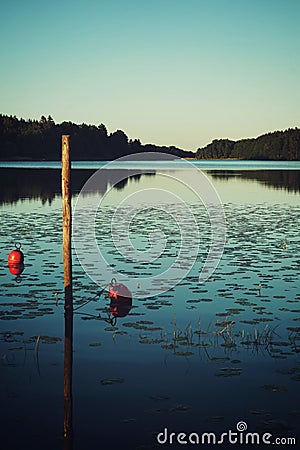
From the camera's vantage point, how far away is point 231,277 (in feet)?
52.6

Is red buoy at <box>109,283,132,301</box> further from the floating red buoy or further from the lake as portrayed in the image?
the floating red buoy

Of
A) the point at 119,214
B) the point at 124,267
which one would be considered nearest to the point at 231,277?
the point at 124,267

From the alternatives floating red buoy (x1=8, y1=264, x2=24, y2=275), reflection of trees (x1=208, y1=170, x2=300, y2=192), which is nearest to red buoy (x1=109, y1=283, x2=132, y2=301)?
floating red buoy (x1=8, y1=264, x2=24, y2=275)

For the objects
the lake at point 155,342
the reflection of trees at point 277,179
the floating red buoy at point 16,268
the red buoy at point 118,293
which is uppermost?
the reflection of trees at point 277,179

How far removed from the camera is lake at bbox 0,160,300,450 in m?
7.56

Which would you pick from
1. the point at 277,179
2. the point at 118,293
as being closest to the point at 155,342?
the point at 118,293

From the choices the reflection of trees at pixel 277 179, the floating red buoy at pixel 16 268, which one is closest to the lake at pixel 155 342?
the floating red buoy at pixel 16 268

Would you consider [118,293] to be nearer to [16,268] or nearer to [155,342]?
[155,342]

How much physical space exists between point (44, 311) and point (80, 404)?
179 inches

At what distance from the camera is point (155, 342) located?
10578 mm

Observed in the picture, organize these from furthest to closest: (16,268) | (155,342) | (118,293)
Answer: (16,268) → (118,293) → (155,342)

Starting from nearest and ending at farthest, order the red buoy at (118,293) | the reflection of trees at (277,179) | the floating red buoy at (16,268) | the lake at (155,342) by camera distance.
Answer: the lake at (155,342) → the red buoy at (118,293) → the floating red buoy at (16,268) → the reflection of trees at (277,179)

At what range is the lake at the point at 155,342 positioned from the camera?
298 inches

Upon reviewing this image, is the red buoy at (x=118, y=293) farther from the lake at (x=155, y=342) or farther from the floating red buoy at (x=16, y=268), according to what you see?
the floating red buoy at (x=16, y=268)
